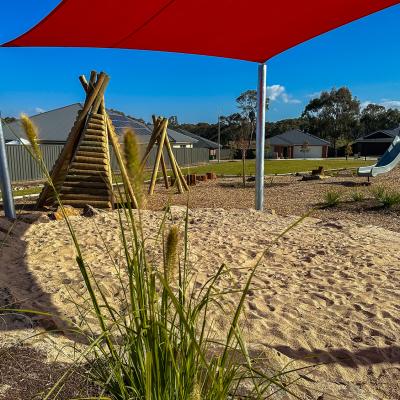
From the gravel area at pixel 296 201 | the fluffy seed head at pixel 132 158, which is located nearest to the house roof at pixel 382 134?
the gravel area at pixel 296 201

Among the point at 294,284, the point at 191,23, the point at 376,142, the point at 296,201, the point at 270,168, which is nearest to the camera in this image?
the point at 294,284

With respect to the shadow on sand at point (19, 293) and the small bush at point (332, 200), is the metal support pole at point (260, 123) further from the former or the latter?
the shadow on sand at point (19, 293)

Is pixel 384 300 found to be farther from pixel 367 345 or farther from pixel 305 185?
pixel 305 185

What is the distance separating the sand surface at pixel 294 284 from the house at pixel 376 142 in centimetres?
4877

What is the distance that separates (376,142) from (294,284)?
52361mm

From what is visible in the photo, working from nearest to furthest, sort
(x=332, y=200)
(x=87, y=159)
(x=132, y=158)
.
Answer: (x=132, y=158) → (x=87, y=159) → (x=332, y=200)

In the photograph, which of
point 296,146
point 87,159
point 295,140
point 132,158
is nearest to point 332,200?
point 87,159

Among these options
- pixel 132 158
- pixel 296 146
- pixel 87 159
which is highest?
pixel 132 158

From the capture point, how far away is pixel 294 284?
10.5ft

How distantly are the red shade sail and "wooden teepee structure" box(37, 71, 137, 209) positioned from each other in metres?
2.53

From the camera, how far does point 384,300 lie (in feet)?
9.46

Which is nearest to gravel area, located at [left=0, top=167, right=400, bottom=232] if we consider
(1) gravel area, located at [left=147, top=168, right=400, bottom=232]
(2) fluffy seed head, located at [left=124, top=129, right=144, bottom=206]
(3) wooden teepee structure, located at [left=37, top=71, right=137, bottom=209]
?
(1) gravel area, located at [left=147, top=168, right=400, bottom=232]

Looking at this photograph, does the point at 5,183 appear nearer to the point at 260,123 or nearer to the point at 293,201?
the point at 260,123

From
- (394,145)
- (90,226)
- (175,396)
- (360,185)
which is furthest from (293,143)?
(175,396)
